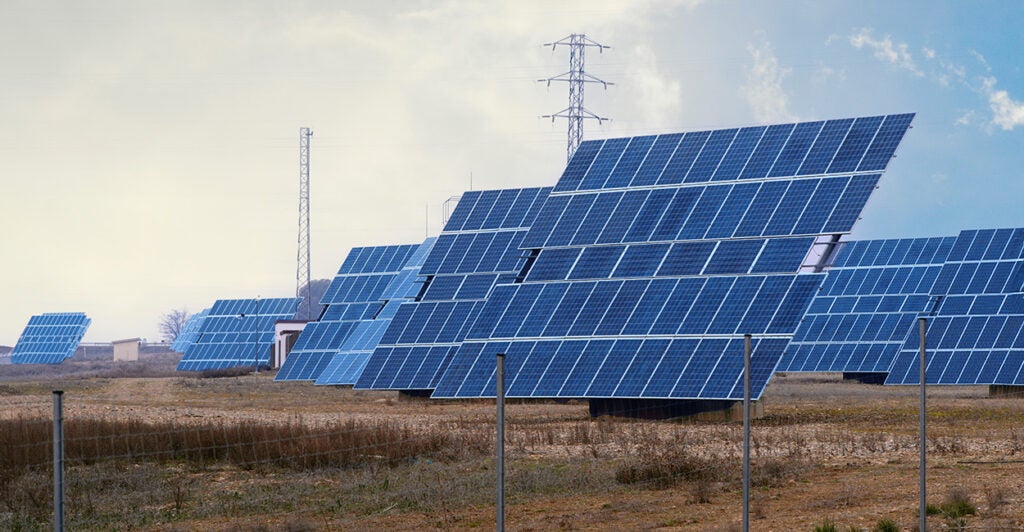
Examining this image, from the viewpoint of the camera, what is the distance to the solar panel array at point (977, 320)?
39.8 m

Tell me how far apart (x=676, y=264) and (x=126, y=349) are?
137m

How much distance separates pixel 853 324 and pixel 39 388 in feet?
115

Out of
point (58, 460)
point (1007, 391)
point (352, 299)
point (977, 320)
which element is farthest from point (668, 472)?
point (352, 299)

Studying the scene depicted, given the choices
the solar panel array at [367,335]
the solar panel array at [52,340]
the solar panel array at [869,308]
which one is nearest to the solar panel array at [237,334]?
the solar panel array at [52,340]

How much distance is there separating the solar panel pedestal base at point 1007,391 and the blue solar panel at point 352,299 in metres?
21.1

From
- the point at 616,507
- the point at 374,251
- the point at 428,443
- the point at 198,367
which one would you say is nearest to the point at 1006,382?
the point at 428,443

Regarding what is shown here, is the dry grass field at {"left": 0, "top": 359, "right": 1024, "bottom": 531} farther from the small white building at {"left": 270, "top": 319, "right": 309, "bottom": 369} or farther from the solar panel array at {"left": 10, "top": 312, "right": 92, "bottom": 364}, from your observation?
the solar panel array at {"left": 10, "top": 312, "right": 92, "bottom": 364}

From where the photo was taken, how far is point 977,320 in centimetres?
4181

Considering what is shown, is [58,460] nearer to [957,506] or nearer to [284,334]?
[957,506]

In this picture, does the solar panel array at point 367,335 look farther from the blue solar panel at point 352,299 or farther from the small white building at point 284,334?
the small white building at point 284,334

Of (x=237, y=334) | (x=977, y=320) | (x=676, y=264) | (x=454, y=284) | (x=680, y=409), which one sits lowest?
(x=680, y=409)

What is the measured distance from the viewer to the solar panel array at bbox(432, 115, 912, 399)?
27750 millimetres

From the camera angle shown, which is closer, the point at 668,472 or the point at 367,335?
the point at 668,472

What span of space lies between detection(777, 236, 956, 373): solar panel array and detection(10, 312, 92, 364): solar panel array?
2654 inches
